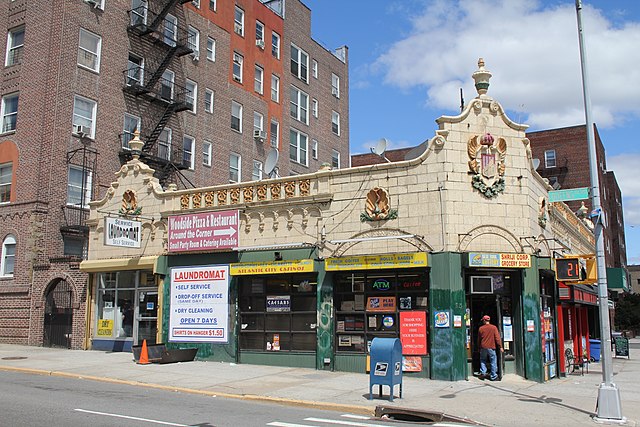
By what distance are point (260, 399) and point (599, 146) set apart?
5686 centimetres

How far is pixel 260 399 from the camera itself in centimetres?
1354

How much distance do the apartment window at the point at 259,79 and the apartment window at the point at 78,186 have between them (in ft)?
48.9

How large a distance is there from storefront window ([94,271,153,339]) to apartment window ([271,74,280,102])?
20859 millimetres

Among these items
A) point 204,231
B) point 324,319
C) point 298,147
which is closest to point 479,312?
point 324,319

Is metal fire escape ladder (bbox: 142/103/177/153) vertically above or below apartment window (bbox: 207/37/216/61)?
below

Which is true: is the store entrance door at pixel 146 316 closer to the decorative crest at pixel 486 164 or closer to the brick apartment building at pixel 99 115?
the brick apartment building at pixel 99 115

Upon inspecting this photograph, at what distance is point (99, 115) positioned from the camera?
2905 cm

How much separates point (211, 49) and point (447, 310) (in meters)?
25.5

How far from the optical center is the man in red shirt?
1636cm

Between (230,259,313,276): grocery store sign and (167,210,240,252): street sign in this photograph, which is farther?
(167,210,240,252): street sign

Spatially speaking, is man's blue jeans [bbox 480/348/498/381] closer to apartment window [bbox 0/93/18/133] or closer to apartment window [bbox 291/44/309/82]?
apartment window [bbox 0/93/18/133]

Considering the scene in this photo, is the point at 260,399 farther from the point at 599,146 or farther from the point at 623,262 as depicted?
the point at 623,262

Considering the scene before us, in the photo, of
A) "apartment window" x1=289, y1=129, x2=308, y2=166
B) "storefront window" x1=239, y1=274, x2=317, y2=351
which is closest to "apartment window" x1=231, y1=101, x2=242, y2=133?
"apartment window" x1=289, y1=129, x2=308, y2=166

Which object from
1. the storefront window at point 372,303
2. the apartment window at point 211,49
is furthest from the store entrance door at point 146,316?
the apartment window at point 211,49
